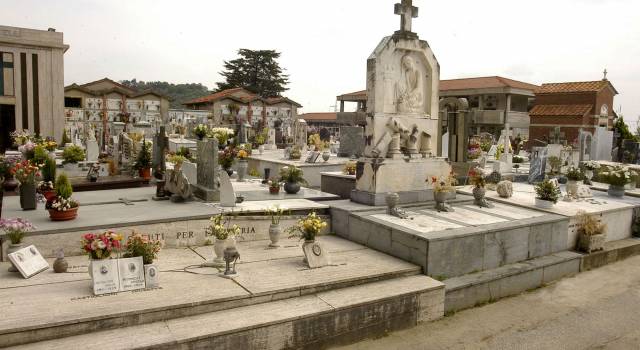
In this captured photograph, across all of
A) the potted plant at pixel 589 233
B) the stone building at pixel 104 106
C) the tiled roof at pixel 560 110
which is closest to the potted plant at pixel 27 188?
the potted plant at pixel 589 233

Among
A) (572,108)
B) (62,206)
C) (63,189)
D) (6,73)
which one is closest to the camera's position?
(62,206)

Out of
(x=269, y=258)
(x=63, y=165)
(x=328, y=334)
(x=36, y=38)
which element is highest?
(x=36, y=38)

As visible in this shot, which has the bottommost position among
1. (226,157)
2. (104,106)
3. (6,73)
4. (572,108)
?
(226,157)

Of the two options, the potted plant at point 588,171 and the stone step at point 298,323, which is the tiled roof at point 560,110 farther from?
the stone step at point 298,323

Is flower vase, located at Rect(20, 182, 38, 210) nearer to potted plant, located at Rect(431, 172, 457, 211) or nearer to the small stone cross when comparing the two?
potted plant, located at Rect(431, 172, 457, 211)

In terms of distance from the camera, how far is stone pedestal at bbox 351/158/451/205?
423 inches

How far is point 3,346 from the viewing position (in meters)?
4.90

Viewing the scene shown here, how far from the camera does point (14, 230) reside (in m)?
7.04

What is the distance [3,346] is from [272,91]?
216 feet

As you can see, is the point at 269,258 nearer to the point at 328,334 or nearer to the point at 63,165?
the point at 328,334

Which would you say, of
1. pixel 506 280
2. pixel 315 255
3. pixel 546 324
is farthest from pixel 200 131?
pixel 546 324

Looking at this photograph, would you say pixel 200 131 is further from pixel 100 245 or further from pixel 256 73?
pixel 256 73

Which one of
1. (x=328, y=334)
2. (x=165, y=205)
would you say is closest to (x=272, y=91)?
(x=165, y=205)

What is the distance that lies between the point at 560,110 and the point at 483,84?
1036 centimetres
